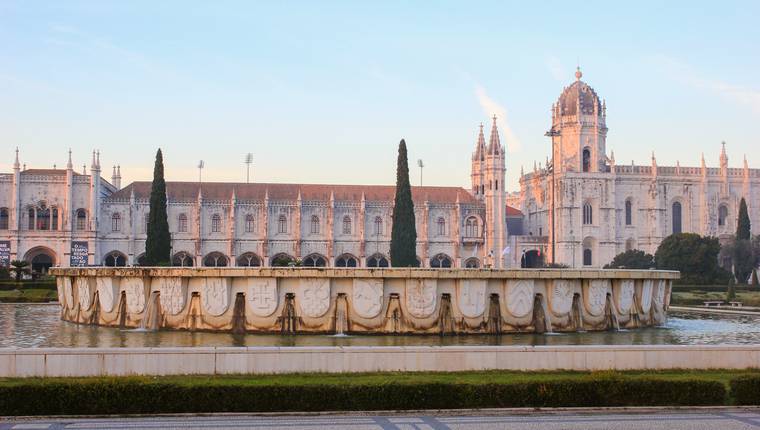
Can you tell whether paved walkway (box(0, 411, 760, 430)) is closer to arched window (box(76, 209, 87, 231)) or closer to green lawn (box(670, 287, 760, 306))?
green lawn (box(670, 287, 760, 306))

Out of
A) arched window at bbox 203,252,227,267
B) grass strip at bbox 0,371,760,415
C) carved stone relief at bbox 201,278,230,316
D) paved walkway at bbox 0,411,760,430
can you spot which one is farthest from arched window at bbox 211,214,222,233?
paved walkway at bbox 0,411,760,430

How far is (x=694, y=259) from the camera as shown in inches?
2515

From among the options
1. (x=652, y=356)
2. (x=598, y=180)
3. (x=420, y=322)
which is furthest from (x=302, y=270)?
(x=598, y=180)

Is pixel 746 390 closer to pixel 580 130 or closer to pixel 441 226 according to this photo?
pixel 441 226

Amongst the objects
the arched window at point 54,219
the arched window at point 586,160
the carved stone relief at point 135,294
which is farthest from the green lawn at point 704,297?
the arched window at point 54,219

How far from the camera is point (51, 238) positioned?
72688 millimetres

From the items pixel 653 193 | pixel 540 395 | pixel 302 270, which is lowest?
pixel 540 395

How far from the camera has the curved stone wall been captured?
25.1 metres

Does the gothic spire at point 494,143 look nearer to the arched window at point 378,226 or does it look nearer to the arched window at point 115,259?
the arched window at point 378,226

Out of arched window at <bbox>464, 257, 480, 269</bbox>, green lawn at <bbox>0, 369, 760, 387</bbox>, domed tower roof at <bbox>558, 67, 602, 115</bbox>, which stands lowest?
green lawn at <bbox>0, 369, 760, 387</bbox>

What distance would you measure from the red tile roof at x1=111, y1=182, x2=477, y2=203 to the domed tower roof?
11301 millimetres

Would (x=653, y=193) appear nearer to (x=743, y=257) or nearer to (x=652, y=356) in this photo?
(x=743, y=257)

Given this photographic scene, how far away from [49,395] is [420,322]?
1285 centimetres

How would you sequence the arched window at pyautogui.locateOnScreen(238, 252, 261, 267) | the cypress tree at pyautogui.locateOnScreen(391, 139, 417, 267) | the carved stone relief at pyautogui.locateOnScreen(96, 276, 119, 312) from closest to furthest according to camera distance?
the carved stone relief at pyautogui.locateOnScreen(96, 276, 119, 312)
the cypress tree at pyautogui.locateOnScreen(391, 139, 417, 267)
the arched window at pyautogui.locateOnScreen(238, 252, 261, 267)
